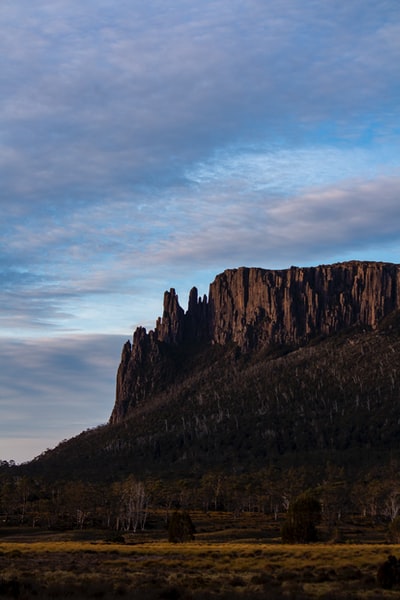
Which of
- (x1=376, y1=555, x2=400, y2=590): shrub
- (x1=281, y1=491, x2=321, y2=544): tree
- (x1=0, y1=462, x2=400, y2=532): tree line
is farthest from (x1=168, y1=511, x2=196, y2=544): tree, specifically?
(x1=376, y1=555, x2=400, y2=590): shrub

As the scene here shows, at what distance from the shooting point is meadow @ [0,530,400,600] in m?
33.4

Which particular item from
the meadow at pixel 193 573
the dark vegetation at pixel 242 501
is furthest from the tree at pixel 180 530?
the meadow at pixel 193 573

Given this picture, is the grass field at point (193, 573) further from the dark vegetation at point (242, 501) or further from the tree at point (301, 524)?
the tree at point (301, 524)

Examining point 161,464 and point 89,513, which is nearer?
point 89,513

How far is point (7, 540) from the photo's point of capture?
3565 inches

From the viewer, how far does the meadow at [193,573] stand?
3344 centimetres

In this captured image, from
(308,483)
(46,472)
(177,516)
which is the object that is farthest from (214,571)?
(46,472)

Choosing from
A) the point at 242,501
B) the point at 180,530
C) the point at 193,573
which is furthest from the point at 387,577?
the point at 242,501

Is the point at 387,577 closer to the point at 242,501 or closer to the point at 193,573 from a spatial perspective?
the point at 193,573

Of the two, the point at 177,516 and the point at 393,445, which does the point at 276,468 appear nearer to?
the point at 393,445

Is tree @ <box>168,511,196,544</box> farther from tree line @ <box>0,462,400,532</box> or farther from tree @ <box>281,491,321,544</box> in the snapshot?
tree line @ <box>0,462,400,532</box>

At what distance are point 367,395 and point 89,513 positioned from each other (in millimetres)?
91010

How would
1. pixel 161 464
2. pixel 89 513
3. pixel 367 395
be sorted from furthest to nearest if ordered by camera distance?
pixel 367 395, pixel 161 464, pixel 89 513

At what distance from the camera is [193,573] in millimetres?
45031
